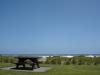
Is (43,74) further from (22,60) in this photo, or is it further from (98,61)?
(98,61)

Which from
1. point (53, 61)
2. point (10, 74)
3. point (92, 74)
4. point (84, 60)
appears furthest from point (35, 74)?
point (84, 60)

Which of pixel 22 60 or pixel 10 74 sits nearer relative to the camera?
pixel 10 74

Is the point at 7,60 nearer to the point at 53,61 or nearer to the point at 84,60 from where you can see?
the point at 53,61

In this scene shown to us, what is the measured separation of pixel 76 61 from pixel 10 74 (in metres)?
13.8

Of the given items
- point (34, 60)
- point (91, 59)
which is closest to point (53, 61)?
point (91, 59)

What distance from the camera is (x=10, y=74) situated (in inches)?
572

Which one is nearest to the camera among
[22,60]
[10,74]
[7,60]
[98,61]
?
[10,74]

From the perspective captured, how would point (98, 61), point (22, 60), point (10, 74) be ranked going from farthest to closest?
1. point (98, 61)
2. point (22, 60)
3. point (10, 74)

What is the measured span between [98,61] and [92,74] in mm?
12153

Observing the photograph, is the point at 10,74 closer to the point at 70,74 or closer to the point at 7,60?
the point at 70,74

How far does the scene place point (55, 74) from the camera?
47.9 feet

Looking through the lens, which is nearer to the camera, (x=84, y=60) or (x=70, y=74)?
(x=70, y=74)

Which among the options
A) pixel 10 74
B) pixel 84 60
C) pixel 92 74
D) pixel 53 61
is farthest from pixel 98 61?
pixel 10 74

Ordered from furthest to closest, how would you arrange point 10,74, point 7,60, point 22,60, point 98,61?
point 7,60 < point 98,61 < point 22,60 < point 10,74
